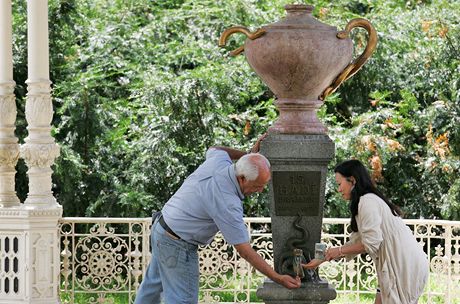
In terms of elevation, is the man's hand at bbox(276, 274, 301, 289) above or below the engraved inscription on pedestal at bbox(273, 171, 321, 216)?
below

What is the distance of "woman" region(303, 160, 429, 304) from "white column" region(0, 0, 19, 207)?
364 cm

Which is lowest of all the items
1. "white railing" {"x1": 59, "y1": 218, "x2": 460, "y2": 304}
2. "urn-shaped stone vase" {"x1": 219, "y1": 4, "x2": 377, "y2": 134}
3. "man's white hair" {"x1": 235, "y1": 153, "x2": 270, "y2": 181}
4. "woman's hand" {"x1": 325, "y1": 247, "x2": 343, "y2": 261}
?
"white railing" {"x1": 59, "y1": 218, "x2": 460, "y2": 304}

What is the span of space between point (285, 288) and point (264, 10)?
7.13m

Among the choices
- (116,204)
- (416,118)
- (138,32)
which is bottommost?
(116,204)

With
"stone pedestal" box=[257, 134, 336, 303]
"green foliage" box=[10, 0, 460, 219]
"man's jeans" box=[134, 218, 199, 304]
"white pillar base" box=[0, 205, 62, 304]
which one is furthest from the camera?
"green foliage" box=[10, 0, 460, 219]

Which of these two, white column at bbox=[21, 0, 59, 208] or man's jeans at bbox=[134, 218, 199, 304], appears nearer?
man's jeans at bbox=[134, 218, 199, 304]

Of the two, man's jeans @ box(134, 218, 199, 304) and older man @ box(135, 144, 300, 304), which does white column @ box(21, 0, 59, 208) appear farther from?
man's jeans @ box(134, 218, 199, 304)

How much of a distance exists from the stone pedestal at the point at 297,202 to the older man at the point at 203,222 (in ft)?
1.00

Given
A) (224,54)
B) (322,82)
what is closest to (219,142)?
(224,54)

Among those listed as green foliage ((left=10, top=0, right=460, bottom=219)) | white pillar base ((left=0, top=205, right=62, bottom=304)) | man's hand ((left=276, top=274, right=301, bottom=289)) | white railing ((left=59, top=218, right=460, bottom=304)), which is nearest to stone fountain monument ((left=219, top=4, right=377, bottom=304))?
man's hand ((left=276, top=274, right=301, bottom=289))

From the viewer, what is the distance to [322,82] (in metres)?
7.27

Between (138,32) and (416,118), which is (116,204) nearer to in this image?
(138,32)

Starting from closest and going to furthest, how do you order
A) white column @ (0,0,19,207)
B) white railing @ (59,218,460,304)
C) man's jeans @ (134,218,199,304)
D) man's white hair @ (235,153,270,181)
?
man's white hair @ (235,153,270,181), man's jeans @ (134,218,199,304), white railing @ (59,218,460,304), white column @ (0,0,19,207)

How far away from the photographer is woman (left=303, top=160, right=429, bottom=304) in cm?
725
